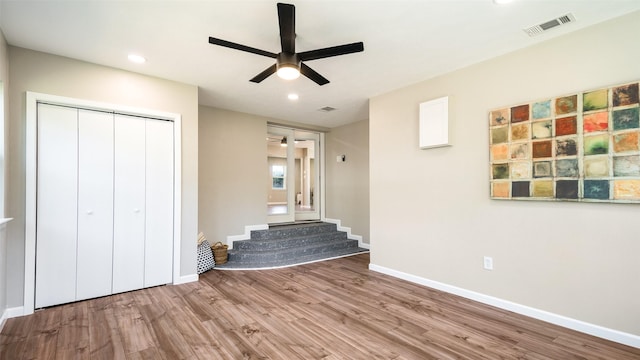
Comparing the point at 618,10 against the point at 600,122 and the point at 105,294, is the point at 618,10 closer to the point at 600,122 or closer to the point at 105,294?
the point at 600,122

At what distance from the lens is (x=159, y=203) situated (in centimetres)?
370

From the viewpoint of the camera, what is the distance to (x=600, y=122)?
96.9 inches

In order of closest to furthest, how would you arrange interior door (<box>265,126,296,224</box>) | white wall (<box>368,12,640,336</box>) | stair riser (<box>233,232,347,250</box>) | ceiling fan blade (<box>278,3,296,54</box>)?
ceiling fan blade (<box>278,3,296,54</box>) < white wall (<box>368,12,640,336</box>) < stair riser (<box>233,232,347,250</box>) < interior door (<box>265,126,296,224</box>)

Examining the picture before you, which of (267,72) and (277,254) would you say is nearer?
(267,72)

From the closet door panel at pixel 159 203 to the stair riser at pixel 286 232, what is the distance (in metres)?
1.82

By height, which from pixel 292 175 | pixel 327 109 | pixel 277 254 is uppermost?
pixel 327 109

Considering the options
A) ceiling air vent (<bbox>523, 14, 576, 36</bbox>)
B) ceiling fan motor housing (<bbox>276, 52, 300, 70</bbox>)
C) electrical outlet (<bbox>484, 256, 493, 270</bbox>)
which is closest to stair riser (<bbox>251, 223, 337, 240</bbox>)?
electrical outlet (<bbox>484, 256, 493, 270</bbox>)

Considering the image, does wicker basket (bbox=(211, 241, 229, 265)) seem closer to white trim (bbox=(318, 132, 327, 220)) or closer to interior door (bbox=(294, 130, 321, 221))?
interior door (bbox=(294, 130, 321, 221))

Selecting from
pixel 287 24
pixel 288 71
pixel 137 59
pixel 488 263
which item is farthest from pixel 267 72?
pixel 488 263

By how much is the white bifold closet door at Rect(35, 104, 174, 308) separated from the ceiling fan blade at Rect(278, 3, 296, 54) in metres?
2.26

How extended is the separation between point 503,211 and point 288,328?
8.21 ft

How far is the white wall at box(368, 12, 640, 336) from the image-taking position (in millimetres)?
2408

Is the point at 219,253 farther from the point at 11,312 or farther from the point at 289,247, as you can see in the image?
the point at 11,312

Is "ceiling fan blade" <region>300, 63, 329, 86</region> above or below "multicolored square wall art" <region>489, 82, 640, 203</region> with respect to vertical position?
above
